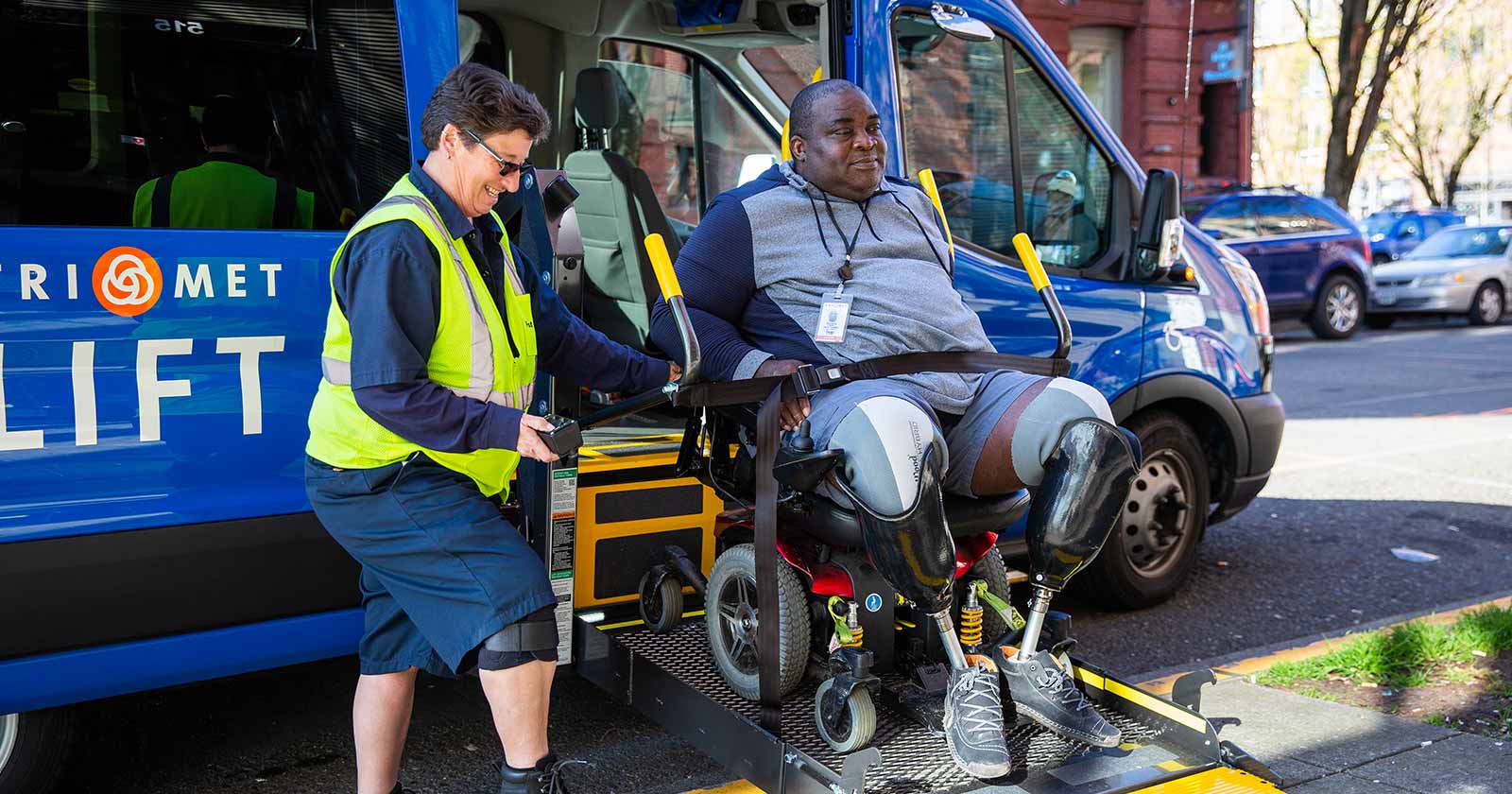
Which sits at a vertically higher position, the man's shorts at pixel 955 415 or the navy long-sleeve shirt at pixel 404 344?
the navy long-sleeve shirt at pixel 404 344

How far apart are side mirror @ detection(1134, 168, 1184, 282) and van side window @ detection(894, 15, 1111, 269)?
0.18 metres

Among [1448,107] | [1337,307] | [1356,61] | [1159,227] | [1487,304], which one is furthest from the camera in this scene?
[1448,107]

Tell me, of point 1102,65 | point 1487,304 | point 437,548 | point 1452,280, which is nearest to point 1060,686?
point 437,548

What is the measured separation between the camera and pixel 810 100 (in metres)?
3.51

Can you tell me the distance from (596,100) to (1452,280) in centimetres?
1697

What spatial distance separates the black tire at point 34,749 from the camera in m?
3.21

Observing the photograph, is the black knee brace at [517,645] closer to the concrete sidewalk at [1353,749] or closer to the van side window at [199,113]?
the van side window at [199,113]

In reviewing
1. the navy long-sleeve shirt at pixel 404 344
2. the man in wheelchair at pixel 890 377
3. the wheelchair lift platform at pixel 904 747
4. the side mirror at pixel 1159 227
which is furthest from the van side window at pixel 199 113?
the side mirror at pixel 1159 227

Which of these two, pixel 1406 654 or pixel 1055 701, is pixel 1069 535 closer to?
pixel 1055 701

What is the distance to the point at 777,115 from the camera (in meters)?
5.39

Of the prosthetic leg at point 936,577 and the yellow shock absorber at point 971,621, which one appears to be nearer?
the prosthetic leg at point 936,577

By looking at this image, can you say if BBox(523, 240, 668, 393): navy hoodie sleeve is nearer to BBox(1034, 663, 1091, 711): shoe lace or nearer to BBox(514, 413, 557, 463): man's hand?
BBox(514, 413, 557, 463): man's hand

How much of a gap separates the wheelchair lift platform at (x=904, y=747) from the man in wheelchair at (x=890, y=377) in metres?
0.10

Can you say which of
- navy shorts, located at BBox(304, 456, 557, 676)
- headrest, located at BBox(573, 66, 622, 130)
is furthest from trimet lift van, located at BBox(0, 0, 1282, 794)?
headrest, located at BBox(573, 66, 622, 130)
